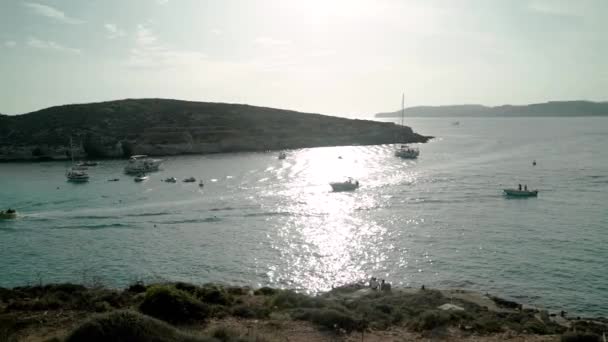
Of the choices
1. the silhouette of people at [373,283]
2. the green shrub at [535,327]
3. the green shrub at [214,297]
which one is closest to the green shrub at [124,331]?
the green shrub at [214,297]

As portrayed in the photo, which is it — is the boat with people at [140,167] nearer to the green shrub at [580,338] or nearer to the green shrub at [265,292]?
the green shrub at [265,292]

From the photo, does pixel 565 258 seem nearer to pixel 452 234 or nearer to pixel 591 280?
pixel 591 280

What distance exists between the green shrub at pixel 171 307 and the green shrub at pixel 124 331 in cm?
450

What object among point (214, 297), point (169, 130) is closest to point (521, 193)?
point (214, 297)

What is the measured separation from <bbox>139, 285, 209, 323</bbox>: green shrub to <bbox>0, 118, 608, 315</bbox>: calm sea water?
10.4 meters

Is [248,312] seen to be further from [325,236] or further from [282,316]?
[325,236]

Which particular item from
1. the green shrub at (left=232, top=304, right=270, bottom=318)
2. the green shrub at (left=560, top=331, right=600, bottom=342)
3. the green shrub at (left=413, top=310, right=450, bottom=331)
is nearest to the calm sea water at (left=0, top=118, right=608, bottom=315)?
the green shrub at (left=232, top=304, right=270, bottom=318)

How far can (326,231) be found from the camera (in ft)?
141

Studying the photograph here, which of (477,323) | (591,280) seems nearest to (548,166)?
(591,280)

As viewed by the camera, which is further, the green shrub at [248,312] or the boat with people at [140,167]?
the boat with people at [140,167]

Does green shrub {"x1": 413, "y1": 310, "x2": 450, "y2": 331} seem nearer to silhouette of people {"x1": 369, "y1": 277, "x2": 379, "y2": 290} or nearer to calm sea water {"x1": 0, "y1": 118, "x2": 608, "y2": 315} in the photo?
silhouette of people {"x1": 369, "y1": 277, "x2": 379, "y2": 290}

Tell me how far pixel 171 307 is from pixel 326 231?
25038mm

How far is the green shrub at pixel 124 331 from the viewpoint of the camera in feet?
44.9

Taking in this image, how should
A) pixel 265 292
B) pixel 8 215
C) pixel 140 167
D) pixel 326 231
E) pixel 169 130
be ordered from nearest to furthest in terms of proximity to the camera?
pixel 265 292 < pixel 326 231 < pixel 8 215 < pixel 140 167 < pixel 169 130
